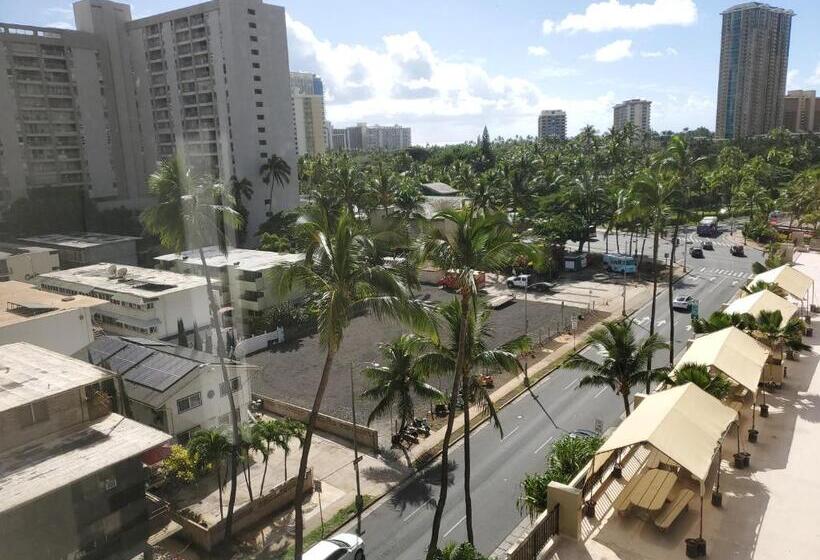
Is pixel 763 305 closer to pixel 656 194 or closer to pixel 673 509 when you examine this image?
pixel 656 194

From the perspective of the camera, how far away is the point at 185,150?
6148 mm

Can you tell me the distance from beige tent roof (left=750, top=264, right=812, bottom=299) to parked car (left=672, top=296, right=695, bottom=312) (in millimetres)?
7696

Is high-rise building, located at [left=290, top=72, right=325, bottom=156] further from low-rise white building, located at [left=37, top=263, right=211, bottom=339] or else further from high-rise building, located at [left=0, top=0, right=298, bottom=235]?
low-rise white building, located at [left=37, top=263, right=211, bottom=339]

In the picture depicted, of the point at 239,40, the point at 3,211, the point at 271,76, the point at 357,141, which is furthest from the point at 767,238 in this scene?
the point at 357,141

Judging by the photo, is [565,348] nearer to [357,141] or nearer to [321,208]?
[321,208]

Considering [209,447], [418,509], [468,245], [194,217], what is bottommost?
[418,509]

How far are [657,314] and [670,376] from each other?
13883 millimetres

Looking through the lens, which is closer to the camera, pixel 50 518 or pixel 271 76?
pixel 50 518

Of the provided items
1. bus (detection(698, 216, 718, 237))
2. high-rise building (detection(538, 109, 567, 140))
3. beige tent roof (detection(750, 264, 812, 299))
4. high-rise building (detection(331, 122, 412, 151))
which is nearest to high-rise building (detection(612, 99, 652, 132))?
high-rise building (detection(538, 109, 567, 140))

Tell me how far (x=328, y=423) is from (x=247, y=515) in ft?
11.6

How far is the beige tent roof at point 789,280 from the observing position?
11867 millimetres

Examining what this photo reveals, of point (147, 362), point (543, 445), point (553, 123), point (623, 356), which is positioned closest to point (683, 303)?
point (543, 445)

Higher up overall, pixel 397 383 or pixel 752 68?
pixel 752 68

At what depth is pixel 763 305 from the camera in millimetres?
10273
